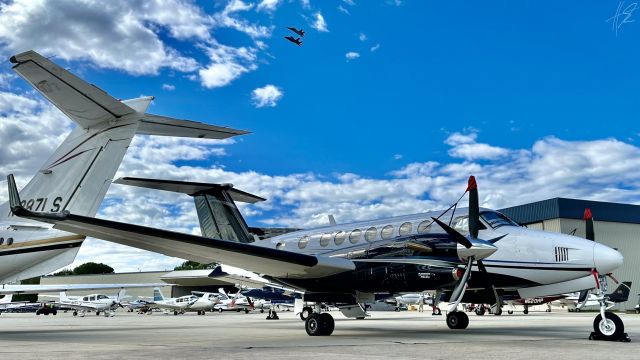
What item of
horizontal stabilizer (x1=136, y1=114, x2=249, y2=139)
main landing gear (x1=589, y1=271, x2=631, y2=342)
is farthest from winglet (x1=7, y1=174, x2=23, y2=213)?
main landing gear (x1=589, y1=271, x2=631, y2=342)

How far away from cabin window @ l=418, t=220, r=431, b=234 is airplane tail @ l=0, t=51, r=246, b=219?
5966 mm

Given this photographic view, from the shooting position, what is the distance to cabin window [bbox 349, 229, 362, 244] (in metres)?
16.6

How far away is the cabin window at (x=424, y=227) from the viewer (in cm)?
1534

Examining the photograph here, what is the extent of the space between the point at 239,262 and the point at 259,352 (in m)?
4.86

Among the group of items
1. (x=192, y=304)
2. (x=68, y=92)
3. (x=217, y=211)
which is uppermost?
(x=68, y=92)

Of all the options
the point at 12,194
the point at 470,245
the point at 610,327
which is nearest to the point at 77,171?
the point at 12,194

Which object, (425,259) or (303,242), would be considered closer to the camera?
(425,259)

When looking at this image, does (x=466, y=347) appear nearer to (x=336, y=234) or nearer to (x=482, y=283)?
(x=482, y=283)

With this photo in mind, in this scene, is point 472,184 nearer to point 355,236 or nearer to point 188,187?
point 355,236

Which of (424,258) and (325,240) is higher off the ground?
(325,240)

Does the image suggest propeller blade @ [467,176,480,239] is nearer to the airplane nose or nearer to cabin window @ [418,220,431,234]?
cabin window @ [418,220,431,234]

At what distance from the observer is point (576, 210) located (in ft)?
188

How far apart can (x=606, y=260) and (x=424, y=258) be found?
436 centimetres

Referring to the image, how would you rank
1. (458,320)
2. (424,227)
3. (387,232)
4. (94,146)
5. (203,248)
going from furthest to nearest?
(458,320), (387,232), (424,227), (94,146), (203,248)
